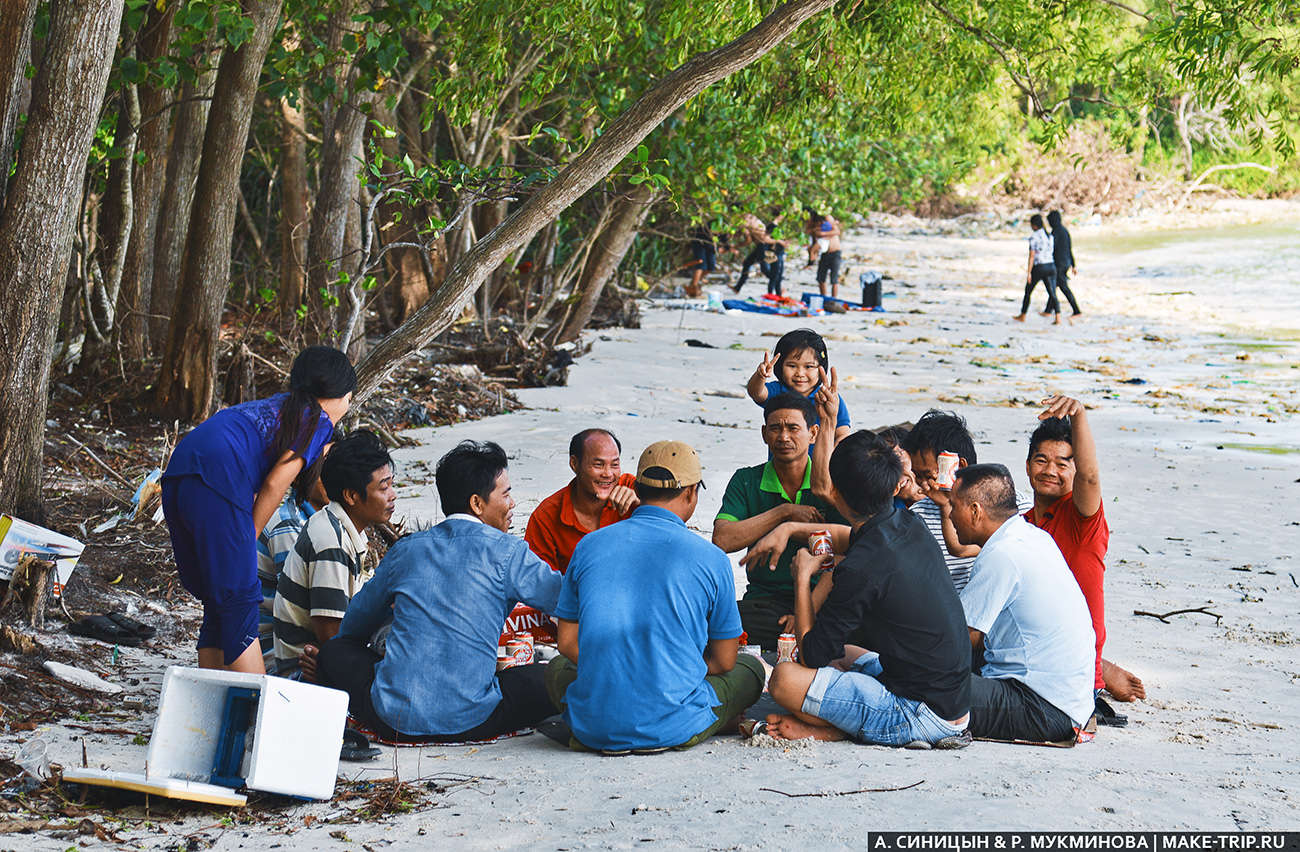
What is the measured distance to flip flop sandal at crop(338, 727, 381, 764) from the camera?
4113mm

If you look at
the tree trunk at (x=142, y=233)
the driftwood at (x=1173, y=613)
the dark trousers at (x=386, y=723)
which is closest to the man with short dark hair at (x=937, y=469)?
the driftwood at (x=1173, y=613)

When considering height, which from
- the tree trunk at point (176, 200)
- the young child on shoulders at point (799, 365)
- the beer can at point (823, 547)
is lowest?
the beer can at point (823, 547)

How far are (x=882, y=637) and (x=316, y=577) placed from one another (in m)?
1.98

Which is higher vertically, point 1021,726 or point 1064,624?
point 1064,624

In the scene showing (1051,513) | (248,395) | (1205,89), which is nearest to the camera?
(1051,513)

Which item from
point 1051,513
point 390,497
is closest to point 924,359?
point 1051,513

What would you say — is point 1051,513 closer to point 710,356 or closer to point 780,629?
point 780,629

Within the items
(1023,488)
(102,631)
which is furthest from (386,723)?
(1023,488)

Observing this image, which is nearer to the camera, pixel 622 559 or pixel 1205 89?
pixel 622 559

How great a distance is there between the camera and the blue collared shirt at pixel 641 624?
406 cm

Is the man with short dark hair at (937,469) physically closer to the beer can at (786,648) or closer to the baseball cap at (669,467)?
the beer can at (786,648)

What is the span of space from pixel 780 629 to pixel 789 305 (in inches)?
577

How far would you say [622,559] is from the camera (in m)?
4.08

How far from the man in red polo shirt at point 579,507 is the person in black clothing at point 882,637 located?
1160 mm
